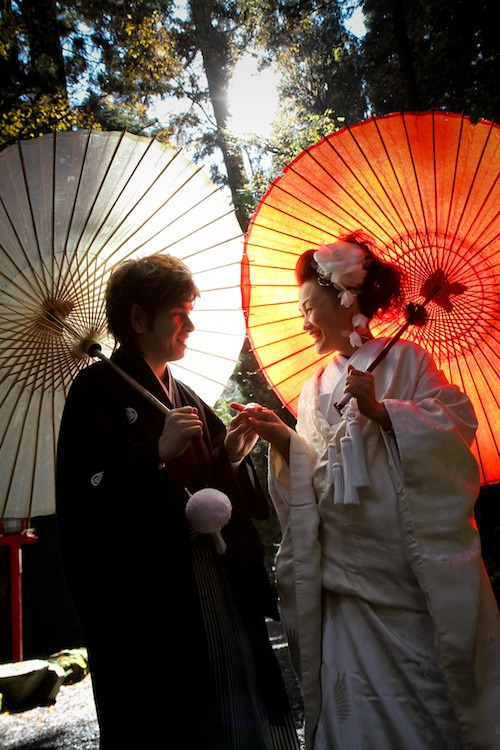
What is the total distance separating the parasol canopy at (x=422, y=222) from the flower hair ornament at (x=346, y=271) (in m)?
0.16

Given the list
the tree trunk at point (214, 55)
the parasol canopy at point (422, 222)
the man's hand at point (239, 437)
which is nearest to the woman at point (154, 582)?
the man's hand at point (239, 437)

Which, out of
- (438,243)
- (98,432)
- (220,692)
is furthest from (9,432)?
(438,243)

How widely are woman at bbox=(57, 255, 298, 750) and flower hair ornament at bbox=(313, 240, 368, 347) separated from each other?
71cm

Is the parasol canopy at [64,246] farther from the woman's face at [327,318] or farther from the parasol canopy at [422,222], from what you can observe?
the woman's face at [327,318]

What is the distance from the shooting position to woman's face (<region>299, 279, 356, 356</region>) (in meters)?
2.70

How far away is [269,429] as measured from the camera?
2.58m

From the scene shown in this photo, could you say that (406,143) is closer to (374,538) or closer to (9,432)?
(374,538)

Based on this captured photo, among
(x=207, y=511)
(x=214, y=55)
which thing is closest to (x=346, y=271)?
(x=207, y=511)

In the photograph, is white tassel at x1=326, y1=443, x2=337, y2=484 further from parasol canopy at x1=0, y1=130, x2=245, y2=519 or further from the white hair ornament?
parasol canopy at x1=0, y1=130, x2=245, y2=519

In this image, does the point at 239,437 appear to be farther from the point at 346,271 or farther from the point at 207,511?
the point at 346,271

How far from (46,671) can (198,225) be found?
592 cm

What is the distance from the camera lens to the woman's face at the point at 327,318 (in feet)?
8.84

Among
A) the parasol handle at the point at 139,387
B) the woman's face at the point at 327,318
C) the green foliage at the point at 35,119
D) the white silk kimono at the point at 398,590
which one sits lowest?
the white silk kimono at the point at 398,590

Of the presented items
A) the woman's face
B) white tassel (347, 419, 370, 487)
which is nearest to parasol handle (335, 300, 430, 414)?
white tassel (347, 419, 370, 487)
